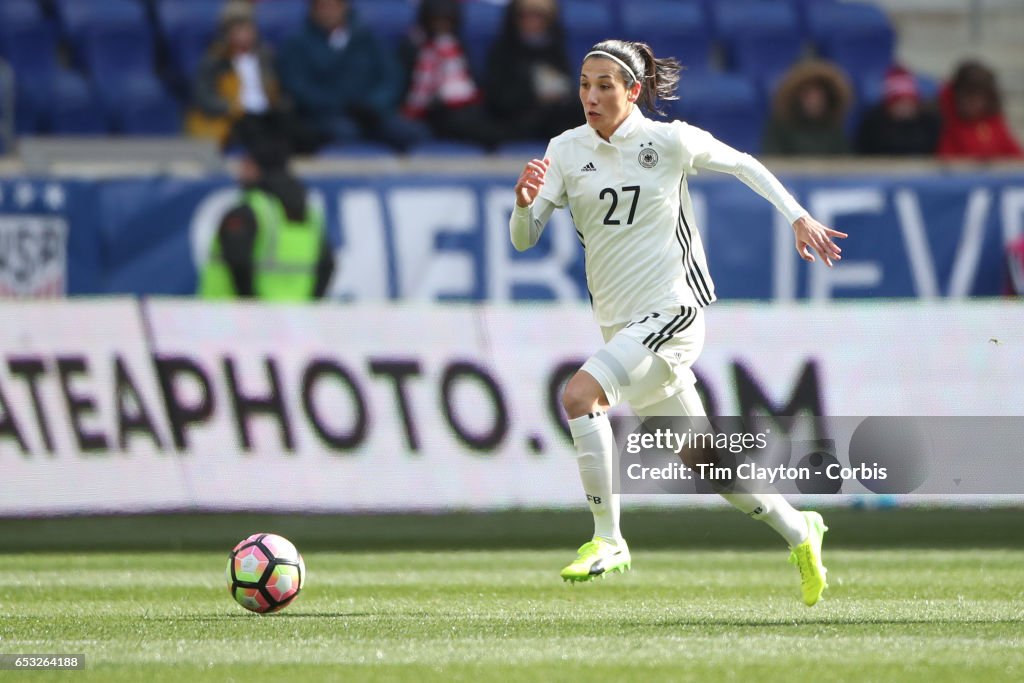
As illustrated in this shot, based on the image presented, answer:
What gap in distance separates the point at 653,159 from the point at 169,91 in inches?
383

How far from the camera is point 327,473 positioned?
432 inches

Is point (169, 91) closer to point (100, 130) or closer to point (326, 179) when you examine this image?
point (100, 130)

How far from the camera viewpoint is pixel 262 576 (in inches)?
281

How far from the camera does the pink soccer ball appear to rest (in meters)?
7.14

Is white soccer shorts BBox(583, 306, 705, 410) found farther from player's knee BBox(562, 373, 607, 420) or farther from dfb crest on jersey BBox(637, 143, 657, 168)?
dfb crest on jersey BBox(637, 143, 657, 168)

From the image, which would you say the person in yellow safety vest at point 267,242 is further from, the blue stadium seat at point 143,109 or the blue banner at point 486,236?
the blue stadium seat at point 143,109

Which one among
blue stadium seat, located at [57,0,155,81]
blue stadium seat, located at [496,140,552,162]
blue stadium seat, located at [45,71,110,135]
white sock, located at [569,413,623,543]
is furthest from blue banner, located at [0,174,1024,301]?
white sock, located at [569,413,623,543]

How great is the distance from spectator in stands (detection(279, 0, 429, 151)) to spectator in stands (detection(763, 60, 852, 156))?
324 centimetres

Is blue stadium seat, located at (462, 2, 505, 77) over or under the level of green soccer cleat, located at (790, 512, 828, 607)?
over

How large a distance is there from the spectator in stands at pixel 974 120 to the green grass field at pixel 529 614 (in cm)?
569

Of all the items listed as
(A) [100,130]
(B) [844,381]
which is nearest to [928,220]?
(B) [844,381]

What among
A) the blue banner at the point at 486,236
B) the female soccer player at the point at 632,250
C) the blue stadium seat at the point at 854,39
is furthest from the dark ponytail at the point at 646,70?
the blue stadium seat at the point at 854,39

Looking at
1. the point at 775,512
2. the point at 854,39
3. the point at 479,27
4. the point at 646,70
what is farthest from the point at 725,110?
the point at 775,512

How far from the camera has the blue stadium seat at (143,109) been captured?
1598 cm
